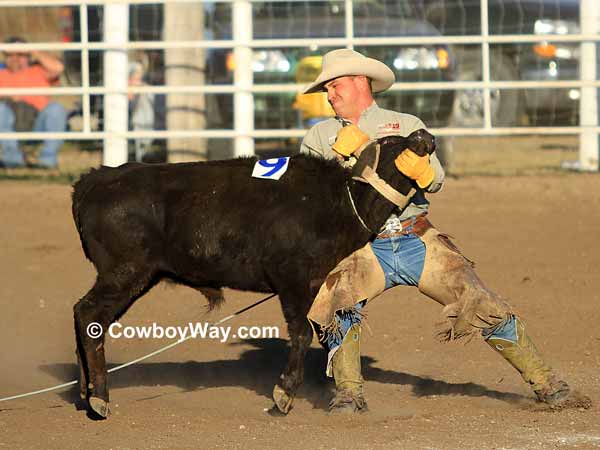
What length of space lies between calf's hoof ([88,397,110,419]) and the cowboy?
3.57 feet

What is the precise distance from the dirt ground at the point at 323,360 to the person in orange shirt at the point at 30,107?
5.40 feet

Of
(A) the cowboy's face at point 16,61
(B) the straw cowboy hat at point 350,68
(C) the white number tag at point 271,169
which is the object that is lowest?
(C) the white number tag at point 271,169

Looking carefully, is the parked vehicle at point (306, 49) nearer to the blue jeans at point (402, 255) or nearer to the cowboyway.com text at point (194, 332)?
the cowboyway.com text at point (194, 332)

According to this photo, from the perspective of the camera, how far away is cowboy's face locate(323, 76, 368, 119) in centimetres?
592

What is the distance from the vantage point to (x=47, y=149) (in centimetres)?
1353

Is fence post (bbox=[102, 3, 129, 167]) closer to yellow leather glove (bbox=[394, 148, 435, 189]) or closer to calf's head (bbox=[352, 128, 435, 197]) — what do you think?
calf's head (bbox=[352, 128, 435, 197])

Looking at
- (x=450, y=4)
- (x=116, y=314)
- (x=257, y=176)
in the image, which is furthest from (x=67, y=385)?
(x=450, y=4)

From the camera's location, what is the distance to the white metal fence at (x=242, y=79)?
11992 mm

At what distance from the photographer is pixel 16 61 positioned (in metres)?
13.6

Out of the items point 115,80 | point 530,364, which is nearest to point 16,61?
point 115,80

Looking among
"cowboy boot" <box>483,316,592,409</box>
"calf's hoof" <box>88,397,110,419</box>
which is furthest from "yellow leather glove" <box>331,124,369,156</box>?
"calf's hoof" <box>88,397,110,419</box>

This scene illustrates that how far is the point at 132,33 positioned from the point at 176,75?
198cm

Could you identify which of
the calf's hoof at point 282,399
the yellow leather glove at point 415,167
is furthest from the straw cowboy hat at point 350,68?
the calf's hoof at point 282,399

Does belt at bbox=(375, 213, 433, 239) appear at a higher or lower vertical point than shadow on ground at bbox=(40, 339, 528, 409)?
higher
